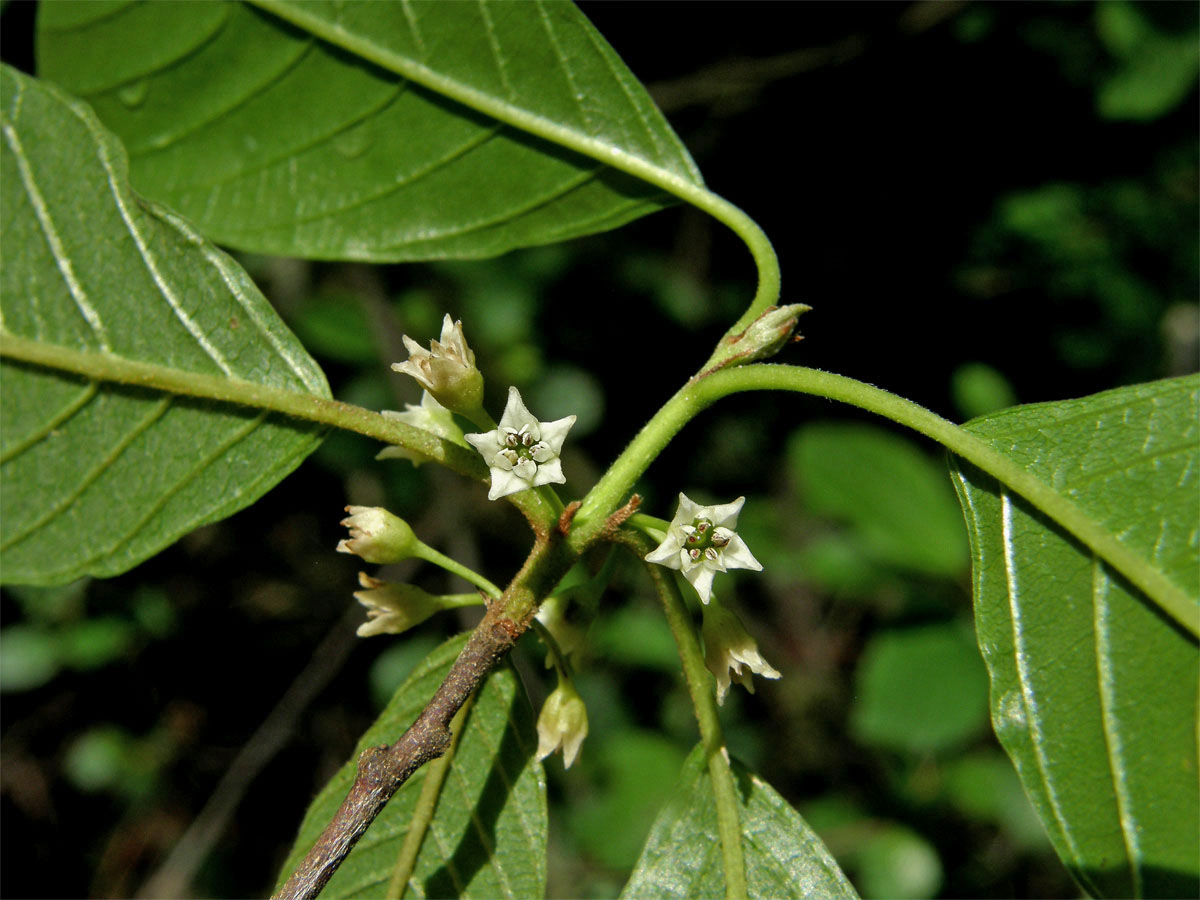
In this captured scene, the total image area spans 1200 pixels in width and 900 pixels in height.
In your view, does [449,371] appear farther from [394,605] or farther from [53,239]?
[53,239]

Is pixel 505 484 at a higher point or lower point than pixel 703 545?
higher

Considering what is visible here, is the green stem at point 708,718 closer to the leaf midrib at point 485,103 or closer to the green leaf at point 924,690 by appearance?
the leaf midrib at point 485,103

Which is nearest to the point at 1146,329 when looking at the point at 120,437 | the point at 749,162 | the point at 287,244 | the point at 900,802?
the point at 749,162

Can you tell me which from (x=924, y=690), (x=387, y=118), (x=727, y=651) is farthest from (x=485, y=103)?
(x=924, y=690)

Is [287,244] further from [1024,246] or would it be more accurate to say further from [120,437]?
[1024,246]

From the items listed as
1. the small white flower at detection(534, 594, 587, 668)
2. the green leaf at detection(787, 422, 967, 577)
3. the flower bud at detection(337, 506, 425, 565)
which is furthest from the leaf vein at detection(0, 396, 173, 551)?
the green leaf at detection(787, 422, 967, 577)

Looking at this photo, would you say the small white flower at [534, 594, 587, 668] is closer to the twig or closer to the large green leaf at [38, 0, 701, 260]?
the twig
